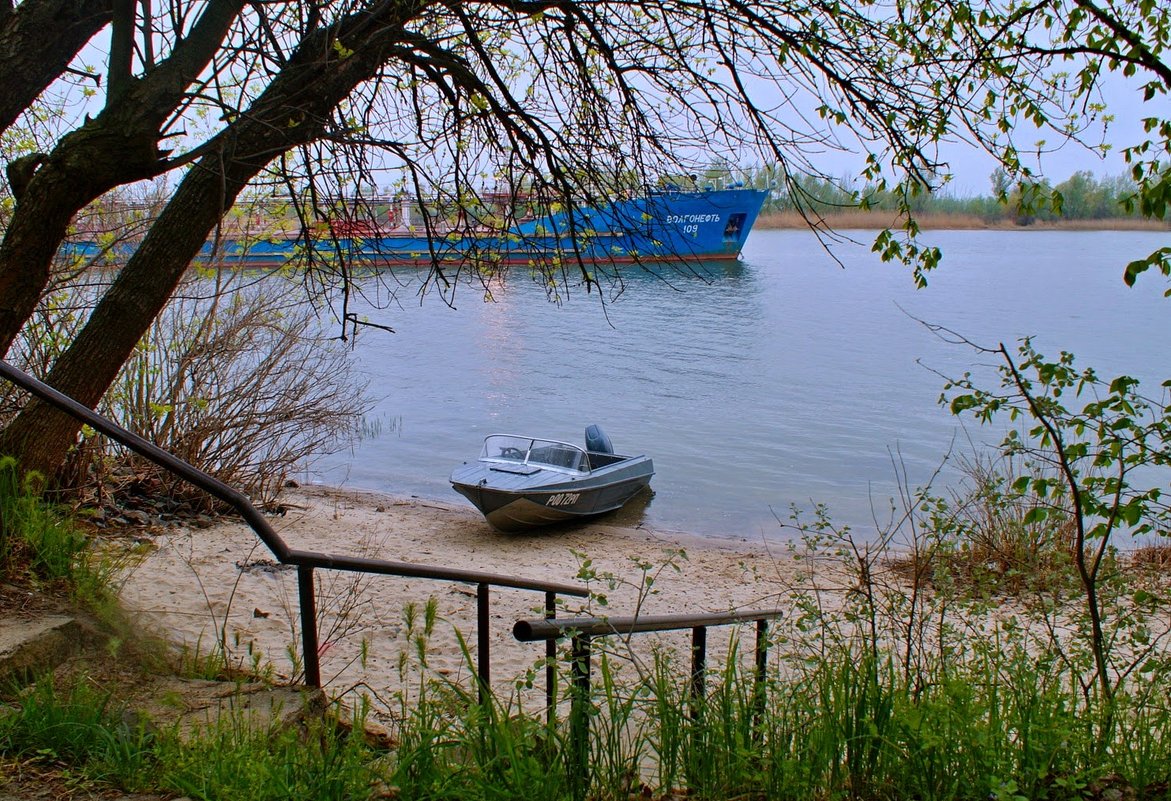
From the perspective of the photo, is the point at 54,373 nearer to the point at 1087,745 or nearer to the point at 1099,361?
the point at 1087,745

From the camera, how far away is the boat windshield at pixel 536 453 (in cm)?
1430

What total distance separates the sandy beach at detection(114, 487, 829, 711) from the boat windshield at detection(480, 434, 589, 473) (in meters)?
0.99

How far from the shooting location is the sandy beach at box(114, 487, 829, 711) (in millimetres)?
5551

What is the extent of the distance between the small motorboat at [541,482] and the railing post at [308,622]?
9.35 m

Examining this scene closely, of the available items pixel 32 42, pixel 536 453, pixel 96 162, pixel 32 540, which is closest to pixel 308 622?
pixel 32 540

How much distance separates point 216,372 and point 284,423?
1169mm

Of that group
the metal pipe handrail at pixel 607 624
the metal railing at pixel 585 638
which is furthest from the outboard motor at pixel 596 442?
the metal railing at pixel 585 638

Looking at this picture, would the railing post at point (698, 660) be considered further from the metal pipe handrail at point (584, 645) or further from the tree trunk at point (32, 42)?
the tree trunk at point (32, 42)

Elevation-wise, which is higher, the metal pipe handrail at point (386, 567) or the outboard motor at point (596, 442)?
the metal pipe handrail at point (386, 567)

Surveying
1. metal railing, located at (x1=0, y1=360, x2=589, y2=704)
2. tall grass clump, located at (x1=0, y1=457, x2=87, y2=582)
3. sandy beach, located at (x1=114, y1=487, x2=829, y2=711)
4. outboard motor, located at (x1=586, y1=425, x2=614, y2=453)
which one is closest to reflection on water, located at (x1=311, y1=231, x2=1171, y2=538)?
outboard motor, located at (x1=586, y1=425, x2=614, y2=453)

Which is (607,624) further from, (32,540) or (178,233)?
(178,233)

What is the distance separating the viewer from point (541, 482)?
527 inches

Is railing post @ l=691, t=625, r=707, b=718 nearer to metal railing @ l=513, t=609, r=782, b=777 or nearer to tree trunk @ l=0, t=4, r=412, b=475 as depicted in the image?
metal railing @ l=513, t=609, r=782, b=777

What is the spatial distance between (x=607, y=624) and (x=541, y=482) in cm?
1033
